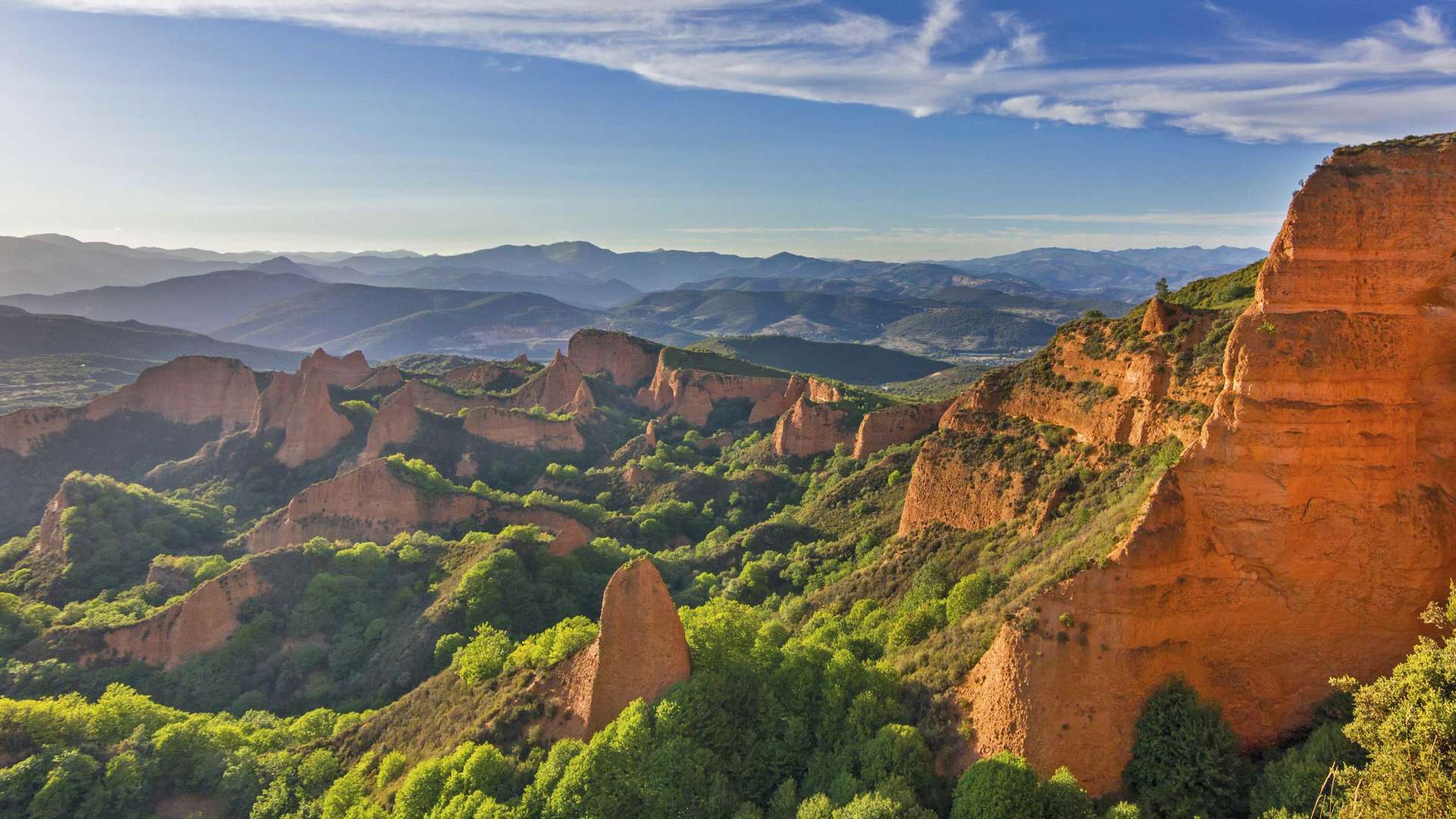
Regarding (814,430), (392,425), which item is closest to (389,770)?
(392,425)

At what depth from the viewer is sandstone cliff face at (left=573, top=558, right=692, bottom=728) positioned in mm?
26469

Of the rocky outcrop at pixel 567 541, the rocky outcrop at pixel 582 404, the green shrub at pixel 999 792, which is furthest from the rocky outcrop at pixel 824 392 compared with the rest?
the green shrub at pixel 999 792

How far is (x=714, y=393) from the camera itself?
10225 cm

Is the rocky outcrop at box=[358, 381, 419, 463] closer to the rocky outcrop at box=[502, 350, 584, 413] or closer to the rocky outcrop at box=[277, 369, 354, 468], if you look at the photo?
the rocky outcrop at box=[277, 369, 354, 468]

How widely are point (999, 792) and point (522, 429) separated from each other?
72.4 metres

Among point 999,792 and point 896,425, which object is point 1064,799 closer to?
point 999,792

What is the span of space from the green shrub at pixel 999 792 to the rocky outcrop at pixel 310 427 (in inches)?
2942

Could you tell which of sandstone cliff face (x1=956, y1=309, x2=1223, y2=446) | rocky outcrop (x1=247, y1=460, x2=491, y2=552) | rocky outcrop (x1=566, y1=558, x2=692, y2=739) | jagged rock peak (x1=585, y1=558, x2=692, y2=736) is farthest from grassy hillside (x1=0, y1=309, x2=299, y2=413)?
sandstone cliff face (x1=956, y1=309, x2=1223, y2=446)

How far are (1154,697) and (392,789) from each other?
27.6 meters

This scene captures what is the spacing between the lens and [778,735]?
24.9 metres

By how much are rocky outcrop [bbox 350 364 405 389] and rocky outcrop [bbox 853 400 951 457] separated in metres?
64.4

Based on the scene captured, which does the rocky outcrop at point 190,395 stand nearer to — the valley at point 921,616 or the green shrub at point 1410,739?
the valley at point 921,616

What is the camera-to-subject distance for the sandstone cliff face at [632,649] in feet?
86.8

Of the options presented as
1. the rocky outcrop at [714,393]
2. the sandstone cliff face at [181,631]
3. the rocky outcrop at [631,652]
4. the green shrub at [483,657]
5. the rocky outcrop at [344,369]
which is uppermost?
the rocky outcrop at [344,369]
